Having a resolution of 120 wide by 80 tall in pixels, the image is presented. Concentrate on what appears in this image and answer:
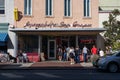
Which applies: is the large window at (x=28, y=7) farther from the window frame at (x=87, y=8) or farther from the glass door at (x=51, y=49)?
the window frame at (x=87, y=8)

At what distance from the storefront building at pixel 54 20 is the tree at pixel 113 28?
4.31 ft

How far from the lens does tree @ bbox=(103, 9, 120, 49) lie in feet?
129

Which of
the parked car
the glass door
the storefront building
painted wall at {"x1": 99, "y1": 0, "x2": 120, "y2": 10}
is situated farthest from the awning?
the parked car

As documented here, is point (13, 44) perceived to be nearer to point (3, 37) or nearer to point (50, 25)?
point (3, 37)

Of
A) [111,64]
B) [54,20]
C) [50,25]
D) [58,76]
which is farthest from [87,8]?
[58,76]

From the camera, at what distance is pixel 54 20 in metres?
41.0

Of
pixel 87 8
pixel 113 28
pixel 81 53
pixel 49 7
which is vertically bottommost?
pixel 81 53

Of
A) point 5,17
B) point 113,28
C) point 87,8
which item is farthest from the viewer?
point 87,8

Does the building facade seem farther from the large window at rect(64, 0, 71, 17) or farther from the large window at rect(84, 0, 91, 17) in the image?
the large window at rect(84, 0, 91, 17)

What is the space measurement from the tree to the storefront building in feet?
4.31

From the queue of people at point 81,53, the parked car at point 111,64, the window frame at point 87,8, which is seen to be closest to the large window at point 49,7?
the window frame at point 87,8

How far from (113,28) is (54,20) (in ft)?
20.5

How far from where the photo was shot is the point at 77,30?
3938 cm

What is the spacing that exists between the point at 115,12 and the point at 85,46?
4.75 meters
